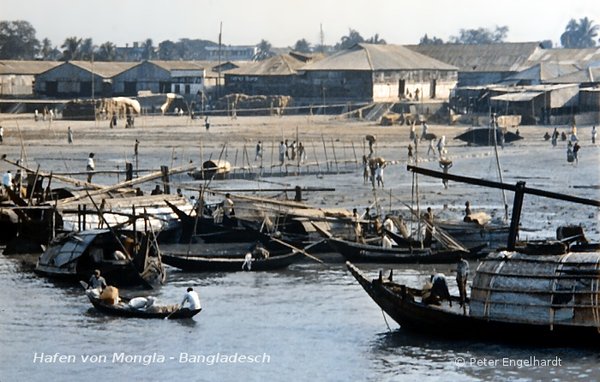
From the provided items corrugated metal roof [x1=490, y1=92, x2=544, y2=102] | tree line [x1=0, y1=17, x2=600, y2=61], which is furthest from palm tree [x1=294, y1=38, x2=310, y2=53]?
corrugated metal roof [x1=490, y1=92, x2=544, y2=102]

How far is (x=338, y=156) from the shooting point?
2121 inches

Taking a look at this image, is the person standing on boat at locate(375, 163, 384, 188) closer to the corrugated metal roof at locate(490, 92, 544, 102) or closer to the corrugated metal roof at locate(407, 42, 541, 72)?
the corrugated metal roof at locate(490, 92, 544, 102)

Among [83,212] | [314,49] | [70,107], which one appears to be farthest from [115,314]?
[314,49]

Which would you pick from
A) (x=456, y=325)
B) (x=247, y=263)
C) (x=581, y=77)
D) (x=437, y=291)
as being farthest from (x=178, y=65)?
(x=456, y=325)

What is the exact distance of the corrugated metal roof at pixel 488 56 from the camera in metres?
92.8

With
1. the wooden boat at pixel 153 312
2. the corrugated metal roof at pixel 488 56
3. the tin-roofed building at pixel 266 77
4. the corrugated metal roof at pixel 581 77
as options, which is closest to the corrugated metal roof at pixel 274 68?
the tin-roofed building at pixel 266 77

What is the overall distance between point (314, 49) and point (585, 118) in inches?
4739

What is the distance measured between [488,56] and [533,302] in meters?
74.5

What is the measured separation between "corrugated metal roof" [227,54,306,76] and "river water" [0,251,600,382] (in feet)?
179

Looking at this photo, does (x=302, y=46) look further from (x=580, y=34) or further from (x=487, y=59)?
(x=487, y=59)

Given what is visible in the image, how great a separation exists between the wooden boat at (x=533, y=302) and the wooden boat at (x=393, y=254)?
6.50 m

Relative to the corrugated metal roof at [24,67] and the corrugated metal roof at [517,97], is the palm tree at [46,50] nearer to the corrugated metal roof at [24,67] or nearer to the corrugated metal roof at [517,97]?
the corrugated metal roof at [24,67]

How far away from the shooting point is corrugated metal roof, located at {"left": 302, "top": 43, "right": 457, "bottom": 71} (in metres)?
78.5

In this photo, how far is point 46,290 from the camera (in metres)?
27.7
